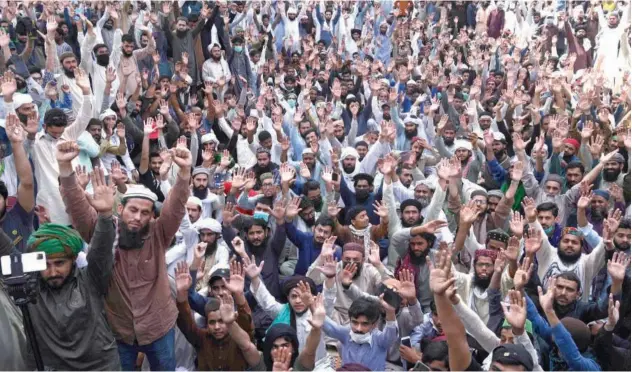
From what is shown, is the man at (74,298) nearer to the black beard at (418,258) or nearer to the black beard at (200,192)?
the black beard at (418,258)

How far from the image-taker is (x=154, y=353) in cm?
325

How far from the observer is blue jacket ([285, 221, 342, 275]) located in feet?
15.8

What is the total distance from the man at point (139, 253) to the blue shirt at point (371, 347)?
0.95 meters

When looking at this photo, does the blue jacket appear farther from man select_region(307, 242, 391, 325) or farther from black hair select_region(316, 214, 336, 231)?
man select_region(307, 242, 391, 325)

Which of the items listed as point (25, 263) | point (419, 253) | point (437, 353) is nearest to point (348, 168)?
point (419, 253)

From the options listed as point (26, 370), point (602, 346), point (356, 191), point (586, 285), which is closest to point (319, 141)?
point (356, 191)

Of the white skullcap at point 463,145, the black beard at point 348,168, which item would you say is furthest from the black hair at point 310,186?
the white skullcap at point 463,145

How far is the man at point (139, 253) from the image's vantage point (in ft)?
9.61

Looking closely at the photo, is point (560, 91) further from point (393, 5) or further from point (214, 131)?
point (393, 5)

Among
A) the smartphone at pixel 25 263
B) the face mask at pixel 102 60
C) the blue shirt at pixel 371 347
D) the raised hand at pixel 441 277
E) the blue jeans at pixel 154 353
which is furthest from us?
the face mask at pixel 102 60

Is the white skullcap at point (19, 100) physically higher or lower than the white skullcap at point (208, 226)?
higher

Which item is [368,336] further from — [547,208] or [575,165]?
[575,165]

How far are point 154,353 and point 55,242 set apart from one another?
856 millimetres

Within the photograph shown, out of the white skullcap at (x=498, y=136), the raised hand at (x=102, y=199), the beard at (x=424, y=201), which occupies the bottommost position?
the beard at (x=424, y=201)
